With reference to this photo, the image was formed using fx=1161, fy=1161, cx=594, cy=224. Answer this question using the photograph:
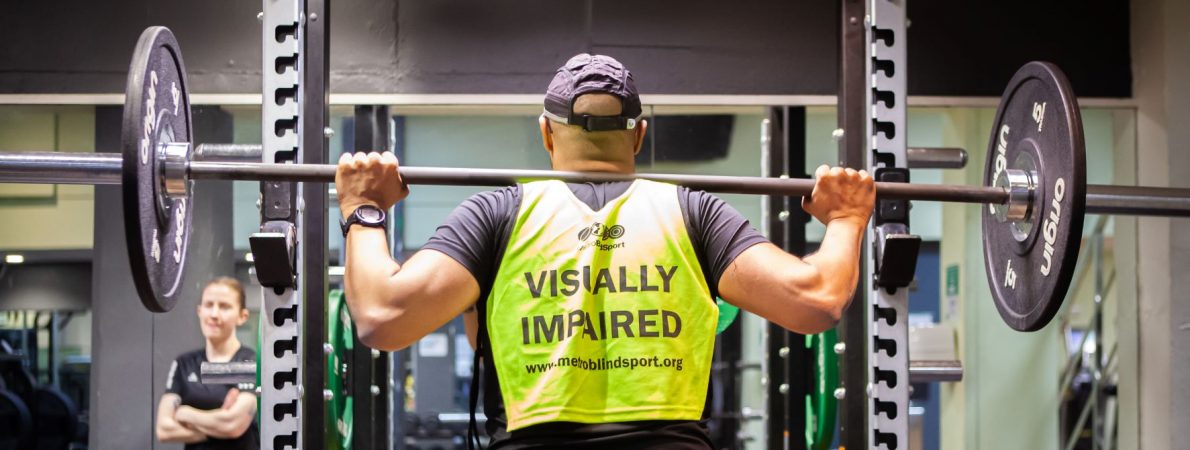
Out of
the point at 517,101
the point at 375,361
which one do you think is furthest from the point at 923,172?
the point at 375,361

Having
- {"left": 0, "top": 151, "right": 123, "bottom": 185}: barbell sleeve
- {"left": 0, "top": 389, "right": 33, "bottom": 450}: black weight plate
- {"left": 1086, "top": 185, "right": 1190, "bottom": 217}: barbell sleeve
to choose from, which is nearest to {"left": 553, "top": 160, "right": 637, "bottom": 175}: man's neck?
{"left": 0, "top": 151, "right": 123, "bottom": 185}: barbell sleeve

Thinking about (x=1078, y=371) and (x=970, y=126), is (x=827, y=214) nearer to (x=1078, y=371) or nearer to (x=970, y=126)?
(x=970, y=126)

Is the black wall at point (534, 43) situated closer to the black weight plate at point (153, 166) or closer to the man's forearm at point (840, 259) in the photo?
the black weight plate at point (153, 166)

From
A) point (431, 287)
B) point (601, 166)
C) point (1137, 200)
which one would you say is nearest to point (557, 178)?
point (601, 166)

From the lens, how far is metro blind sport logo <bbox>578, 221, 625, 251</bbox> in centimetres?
174

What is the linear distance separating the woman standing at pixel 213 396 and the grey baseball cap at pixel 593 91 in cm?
247

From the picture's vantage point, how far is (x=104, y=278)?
173 inches

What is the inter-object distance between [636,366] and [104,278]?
331 centimetres

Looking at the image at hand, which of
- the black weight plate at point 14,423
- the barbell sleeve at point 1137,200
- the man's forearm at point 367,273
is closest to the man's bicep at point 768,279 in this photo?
the man's forearm at point 367,273

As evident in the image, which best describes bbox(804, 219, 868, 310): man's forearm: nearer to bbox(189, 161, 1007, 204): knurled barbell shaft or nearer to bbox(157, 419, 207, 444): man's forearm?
bbox(189, 161, 1007, 204): knurled barbell shaft

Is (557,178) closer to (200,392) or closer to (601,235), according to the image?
(601,235)

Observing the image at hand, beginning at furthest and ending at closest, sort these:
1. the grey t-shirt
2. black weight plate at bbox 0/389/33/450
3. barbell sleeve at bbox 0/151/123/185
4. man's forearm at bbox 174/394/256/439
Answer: black weight plate at bbox 0/389/33/450 < man's forearm at bbox 174/394/256/439 < barbell sleeve at bbox 0/151/123/185 < the grey t-shirt

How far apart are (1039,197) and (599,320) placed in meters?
1.04

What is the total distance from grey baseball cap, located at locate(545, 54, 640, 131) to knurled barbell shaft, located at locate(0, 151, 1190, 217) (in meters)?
0.09
